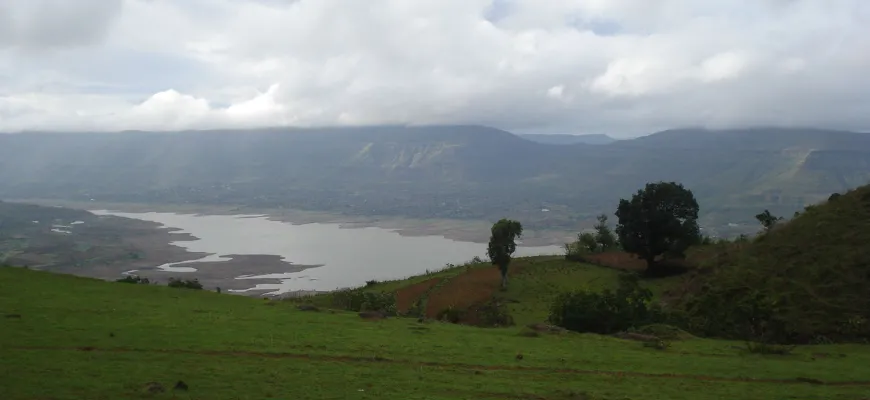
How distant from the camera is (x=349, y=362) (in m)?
17.5

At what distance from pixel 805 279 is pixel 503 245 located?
19867 millimetres

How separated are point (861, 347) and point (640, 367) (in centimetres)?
1027

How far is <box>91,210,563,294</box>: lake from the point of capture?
291 ft

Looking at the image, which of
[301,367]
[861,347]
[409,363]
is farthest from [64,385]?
[861,347]

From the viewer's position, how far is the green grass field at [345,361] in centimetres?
1469

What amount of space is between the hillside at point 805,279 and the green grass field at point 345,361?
347cm

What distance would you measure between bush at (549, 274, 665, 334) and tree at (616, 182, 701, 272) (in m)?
21.5

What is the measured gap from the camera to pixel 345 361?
17.6m

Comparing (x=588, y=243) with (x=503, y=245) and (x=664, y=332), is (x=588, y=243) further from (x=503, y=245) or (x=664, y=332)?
(x=664, y=332)

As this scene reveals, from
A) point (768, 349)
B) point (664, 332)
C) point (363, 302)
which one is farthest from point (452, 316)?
point (768, 349)

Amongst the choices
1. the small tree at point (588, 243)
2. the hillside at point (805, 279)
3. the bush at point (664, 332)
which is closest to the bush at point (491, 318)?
the bush at point (664, 332)

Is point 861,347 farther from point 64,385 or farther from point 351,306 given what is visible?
point 64,385

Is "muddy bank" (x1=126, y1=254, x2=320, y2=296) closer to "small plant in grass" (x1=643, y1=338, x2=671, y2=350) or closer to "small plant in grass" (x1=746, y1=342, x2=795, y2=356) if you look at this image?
"small plant in grass" (x1=643, y1=338, x2=671, y2=350)

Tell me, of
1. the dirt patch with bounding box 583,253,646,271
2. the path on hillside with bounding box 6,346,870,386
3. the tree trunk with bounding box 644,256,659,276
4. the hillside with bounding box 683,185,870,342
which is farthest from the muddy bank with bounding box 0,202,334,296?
the path on hillside with bounding box 6,346,870,386
